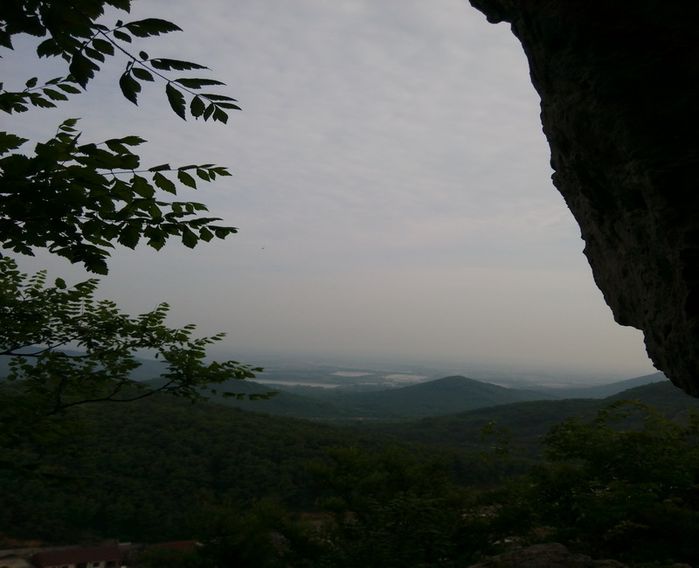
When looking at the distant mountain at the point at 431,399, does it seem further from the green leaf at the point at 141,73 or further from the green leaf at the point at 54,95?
the green leaf at the point at 141,73

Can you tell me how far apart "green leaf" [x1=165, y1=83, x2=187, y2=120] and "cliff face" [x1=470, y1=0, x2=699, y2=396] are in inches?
157

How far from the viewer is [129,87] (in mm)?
2561

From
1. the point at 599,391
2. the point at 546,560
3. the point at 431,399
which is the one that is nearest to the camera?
the point at 546,560

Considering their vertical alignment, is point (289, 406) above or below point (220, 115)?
below

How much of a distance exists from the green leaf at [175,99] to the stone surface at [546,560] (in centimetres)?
703

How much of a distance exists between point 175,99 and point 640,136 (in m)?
4.07

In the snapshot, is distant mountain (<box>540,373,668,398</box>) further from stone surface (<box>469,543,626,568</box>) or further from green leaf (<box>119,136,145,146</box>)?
green leaf (<box>119,136,145,146</box>)

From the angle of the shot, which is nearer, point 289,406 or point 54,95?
point 54,95

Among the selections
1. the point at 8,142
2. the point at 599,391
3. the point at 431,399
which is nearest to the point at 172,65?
the point at 8,142

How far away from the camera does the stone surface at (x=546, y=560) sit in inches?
247

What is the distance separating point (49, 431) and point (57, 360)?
63.5 inches

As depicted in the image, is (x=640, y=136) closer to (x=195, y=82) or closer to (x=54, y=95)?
(x=195, y=82)

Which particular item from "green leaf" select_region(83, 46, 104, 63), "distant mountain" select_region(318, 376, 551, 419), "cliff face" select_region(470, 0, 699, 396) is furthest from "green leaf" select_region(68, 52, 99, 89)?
"distant mountain" select_region(318, 376, 551, 419)

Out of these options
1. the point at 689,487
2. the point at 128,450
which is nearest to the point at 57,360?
the point at 689,487
